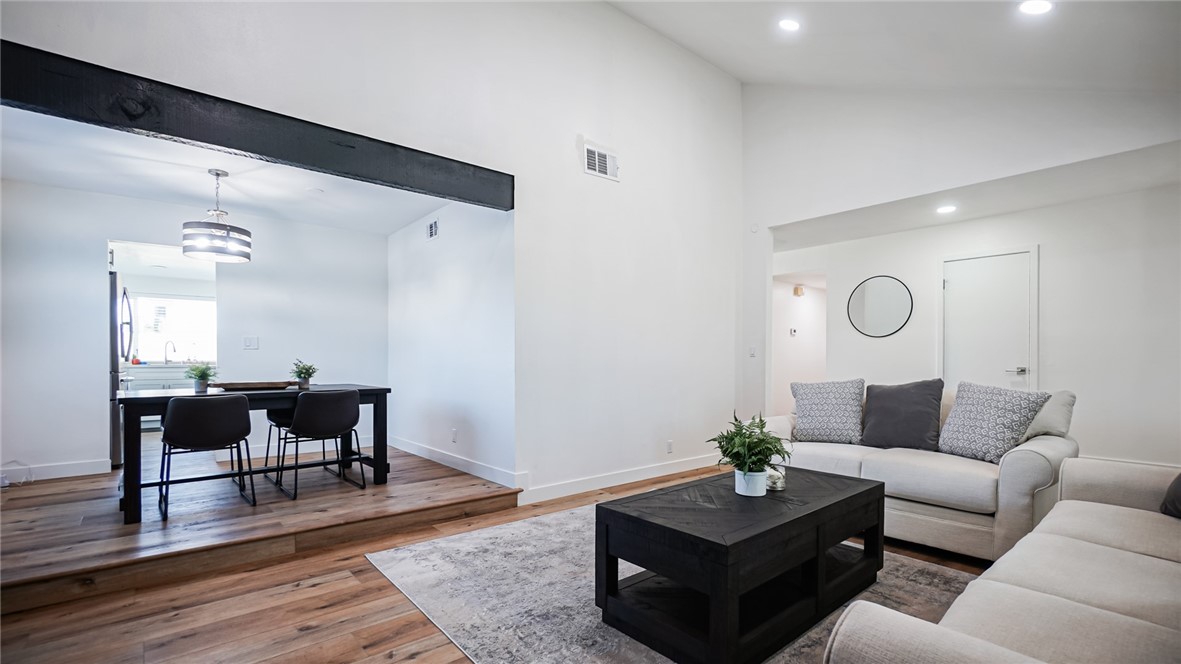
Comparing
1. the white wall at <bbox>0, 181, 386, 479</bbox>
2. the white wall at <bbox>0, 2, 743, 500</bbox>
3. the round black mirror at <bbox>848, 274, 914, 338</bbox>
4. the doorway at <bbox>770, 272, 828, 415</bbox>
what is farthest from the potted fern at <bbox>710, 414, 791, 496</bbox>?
the doorway at <bbox>770, 272, 828, 415</bbox>

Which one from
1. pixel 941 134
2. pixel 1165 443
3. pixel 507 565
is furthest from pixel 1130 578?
pixel 1165 443

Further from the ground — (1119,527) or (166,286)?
(166,286)

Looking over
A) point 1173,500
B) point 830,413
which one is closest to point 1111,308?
point 830,413

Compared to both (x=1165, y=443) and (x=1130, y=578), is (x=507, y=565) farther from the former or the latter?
(x=1165, y=443)

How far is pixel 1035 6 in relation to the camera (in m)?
3.07

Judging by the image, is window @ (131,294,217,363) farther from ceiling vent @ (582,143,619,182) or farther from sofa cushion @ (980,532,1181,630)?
sofa cushion @ (980,532,1181,630)

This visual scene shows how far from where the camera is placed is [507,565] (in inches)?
118

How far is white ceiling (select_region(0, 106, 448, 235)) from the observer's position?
141 inches

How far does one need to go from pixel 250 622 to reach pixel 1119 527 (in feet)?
11.7

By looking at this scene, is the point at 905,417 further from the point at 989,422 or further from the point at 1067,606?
the point at 1067,606

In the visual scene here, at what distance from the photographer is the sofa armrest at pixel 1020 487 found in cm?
276

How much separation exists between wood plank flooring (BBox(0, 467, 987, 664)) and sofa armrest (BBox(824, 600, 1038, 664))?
156cm

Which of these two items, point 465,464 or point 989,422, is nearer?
point 989,422

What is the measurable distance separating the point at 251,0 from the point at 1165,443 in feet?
24.1
